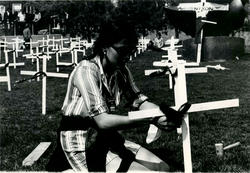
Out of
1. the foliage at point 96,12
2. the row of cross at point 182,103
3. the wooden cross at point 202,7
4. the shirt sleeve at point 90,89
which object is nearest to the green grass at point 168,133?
the row of cross at point 182,103

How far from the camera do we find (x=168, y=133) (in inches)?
255

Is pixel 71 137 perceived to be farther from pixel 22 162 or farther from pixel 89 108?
pixel 22 162

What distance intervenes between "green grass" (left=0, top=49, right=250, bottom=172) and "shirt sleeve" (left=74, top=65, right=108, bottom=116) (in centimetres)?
163

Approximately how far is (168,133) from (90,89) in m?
3.19

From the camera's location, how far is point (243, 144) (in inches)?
235

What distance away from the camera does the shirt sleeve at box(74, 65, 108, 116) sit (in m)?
3.44

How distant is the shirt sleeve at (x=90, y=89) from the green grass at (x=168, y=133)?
1626mm

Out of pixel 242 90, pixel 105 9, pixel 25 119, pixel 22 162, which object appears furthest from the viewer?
pixel 105 9

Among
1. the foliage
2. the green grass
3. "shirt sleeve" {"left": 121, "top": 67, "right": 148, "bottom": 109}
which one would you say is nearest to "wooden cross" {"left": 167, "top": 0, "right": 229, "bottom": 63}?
the foliage

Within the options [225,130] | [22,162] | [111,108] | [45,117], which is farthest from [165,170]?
[45,117]

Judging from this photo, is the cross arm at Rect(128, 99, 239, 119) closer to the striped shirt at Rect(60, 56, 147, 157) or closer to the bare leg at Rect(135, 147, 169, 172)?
the striped shirt at Rect(60, 56, 147, 157)

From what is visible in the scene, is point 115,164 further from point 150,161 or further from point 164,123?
point 164,123

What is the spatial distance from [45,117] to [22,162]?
108 inches

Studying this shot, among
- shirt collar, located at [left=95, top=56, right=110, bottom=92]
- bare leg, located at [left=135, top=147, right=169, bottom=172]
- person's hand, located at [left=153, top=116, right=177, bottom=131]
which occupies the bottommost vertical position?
bare leg, located at [left=135, top=147, right=169, bottom=172]
